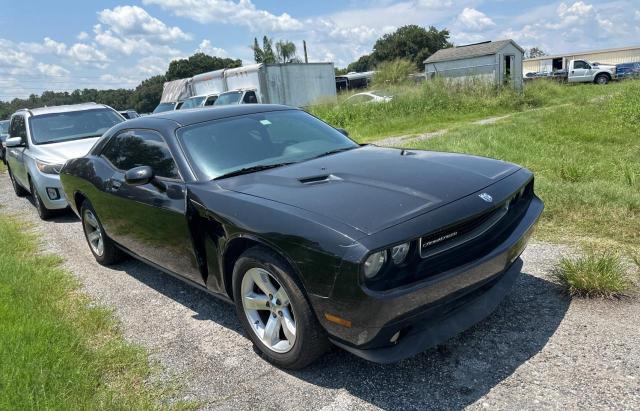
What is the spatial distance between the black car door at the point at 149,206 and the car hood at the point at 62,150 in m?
2.95

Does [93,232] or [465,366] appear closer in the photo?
[465,366]

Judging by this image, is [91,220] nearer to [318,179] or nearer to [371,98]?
[318,179]

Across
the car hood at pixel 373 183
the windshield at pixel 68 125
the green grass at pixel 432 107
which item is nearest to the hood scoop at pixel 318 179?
the car hood at pixel 373 183

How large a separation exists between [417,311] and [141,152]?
2781 millimetres

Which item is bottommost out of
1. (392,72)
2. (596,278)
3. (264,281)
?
(596,278)

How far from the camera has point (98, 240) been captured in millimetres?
5344

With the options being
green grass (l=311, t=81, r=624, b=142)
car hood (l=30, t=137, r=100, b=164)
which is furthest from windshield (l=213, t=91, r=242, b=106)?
car hood (l=30, t=137, r=100, b=164)

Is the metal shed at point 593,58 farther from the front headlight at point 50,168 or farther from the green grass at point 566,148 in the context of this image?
the front headlight at point 50,168

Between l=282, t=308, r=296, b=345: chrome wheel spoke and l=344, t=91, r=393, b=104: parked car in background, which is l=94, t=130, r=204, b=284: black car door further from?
l=344, t=91, r=393, b=104: parked car in background

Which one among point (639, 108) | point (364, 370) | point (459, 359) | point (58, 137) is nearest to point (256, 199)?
point (364, 370)

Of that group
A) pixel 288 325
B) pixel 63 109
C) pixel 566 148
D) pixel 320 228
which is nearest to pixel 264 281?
pixel 288 325

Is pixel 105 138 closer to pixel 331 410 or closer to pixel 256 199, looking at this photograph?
pixel 256 199

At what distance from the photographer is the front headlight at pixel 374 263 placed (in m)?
2.40

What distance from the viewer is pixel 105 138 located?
194 inches
